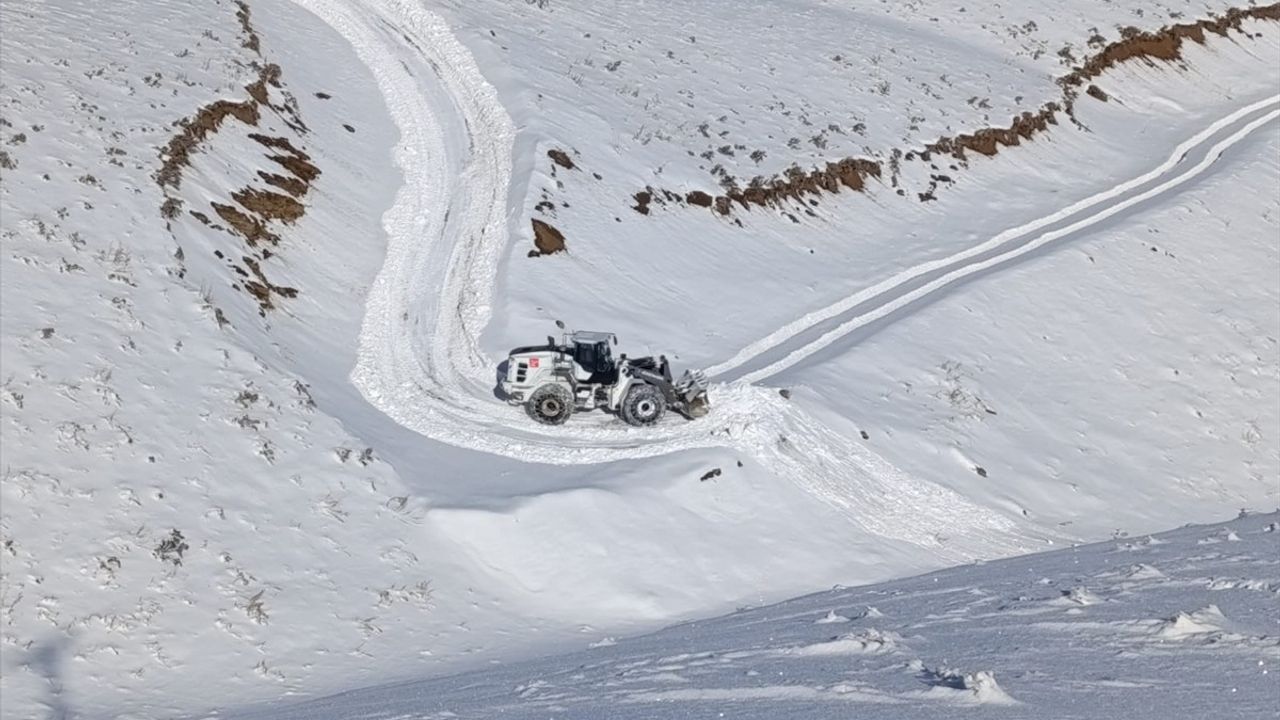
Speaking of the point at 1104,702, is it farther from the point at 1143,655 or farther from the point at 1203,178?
the point at 1203,178

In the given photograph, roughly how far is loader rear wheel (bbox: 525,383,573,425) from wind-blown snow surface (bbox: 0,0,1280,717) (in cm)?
52

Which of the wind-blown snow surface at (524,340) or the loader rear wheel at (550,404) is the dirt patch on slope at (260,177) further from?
the loader rear wheel at (550,404)

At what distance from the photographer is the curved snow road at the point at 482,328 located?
2456 centimetres

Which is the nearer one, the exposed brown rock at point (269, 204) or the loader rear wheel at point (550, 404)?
the loader rear wheel at point (550, 404)

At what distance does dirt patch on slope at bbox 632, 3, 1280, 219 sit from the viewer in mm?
36000

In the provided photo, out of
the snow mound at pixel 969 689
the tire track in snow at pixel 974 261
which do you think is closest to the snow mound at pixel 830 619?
the snow mound at pixel 969 689

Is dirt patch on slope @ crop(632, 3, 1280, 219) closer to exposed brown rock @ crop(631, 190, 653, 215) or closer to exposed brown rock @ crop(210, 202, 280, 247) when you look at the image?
exposed brown rock @ crop(631, 190, 653, 215)

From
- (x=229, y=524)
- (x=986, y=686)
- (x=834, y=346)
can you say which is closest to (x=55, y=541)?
(x=229, y=524)

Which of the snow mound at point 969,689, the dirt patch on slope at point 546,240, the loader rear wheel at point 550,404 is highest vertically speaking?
the snow mound at point 969,689

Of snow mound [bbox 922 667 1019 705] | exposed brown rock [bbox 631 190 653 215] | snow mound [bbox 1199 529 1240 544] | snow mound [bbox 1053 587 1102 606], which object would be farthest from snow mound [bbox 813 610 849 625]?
exposed brown rock [bbox 631 190 653 215]

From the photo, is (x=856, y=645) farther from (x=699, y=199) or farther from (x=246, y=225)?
(x=699, y=199)

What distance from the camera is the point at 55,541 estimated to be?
18.1 m

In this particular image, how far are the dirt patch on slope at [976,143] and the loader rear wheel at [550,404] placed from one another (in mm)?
9938

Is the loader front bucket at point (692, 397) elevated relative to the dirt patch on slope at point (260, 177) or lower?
lower
